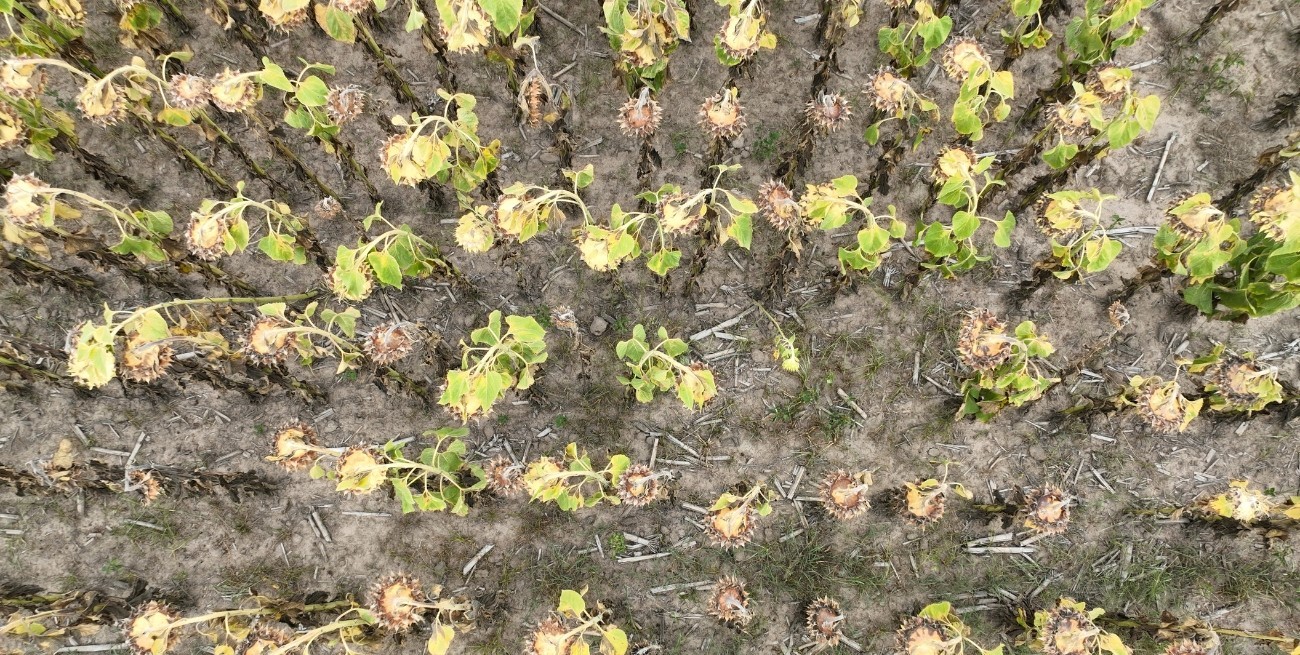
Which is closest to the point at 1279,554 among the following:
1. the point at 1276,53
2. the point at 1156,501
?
the point at 1156,501

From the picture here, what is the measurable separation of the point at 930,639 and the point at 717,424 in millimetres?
1618

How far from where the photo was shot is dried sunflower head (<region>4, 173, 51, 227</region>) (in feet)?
11.2

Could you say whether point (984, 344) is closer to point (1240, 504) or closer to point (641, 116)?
point (1240, 504)

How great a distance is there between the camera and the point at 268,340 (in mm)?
3484

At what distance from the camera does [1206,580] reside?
426 cm

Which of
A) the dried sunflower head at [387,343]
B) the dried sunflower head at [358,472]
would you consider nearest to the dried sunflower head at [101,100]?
the dried sunflower head at [387,343]

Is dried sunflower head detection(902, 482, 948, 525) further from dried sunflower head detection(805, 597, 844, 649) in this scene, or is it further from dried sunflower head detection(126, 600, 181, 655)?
dried sunflower head detection(126, 600, 181, 655)

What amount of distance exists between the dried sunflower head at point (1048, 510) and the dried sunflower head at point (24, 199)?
206 inches

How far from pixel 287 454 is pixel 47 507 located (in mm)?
1947

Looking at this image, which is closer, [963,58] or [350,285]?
[350,285]

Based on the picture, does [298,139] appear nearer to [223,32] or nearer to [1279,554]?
A: [223,32]

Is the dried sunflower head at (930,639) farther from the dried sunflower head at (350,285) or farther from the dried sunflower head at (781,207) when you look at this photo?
the dried sunflower head at (350,285)

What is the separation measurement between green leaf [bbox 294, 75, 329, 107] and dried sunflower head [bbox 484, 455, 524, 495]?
2.09 m

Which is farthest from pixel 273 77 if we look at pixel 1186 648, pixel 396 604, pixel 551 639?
pixel 1186 648
